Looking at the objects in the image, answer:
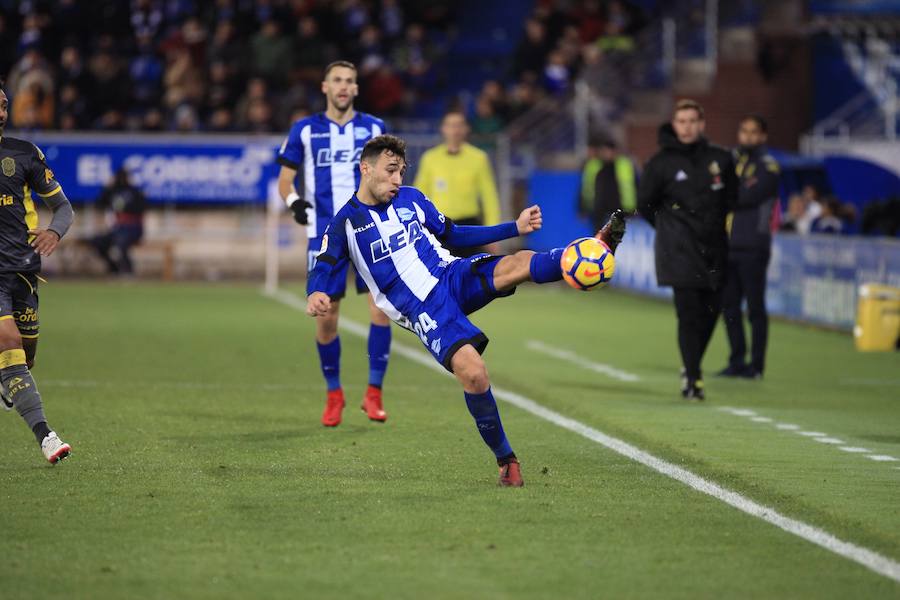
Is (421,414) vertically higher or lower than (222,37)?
lower

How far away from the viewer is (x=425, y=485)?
7.95 metres

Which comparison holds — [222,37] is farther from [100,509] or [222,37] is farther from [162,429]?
[100,509]

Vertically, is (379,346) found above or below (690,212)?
below

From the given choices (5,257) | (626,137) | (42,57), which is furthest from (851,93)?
(5,257)

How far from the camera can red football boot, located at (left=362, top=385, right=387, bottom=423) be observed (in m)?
10.4

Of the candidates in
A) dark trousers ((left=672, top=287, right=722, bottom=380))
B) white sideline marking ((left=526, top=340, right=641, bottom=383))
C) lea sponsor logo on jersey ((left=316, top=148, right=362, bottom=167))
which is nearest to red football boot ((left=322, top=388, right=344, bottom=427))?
lea sponsor logo on jersey ((left=316, top=148, right=362, bottom=167))

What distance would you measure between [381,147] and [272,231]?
15738 mm

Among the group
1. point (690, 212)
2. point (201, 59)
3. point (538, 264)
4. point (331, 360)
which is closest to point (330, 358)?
point (331, 360)

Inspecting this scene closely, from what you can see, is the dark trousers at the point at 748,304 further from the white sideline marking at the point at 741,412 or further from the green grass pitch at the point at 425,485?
the white sideline marking at the point at 741,412

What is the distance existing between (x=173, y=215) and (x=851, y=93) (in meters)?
11.7

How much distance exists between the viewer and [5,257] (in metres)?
8.53

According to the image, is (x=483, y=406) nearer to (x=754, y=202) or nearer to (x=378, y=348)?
(x=378, y=348)

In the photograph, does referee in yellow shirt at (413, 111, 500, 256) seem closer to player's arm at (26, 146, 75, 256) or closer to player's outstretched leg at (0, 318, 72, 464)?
player's arm at (26, 146, 75, 256)

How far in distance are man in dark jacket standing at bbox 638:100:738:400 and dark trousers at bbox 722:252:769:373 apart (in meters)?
1.55
